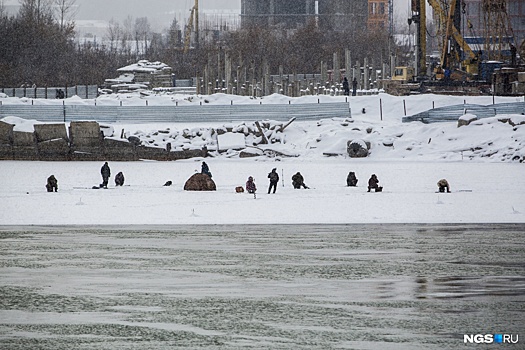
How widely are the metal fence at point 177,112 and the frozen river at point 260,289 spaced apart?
32.9 meters

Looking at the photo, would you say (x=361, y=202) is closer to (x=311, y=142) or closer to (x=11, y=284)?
(x=11, y=284)

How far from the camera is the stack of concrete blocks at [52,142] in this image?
48.7 metres

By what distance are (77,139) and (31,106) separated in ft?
32.8

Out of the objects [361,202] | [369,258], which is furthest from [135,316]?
[361,202]

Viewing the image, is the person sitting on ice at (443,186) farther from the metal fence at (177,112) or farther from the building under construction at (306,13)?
the building under construction at (306,13)

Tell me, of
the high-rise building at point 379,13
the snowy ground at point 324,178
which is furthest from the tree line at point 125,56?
the snowy ground at point 324,178

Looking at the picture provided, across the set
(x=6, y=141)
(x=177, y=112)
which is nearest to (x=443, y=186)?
(x=6, y=141)

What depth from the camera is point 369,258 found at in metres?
18.9

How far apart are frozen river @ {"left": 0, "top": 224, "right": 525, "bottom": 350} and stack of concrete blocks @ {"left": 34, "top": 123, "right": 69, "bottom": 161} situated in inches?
1002

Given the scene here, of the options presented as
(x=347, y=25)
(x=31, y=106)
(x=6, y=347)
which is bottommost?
(x=6, y=347)

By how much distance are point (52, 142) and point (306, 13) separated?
84752mm

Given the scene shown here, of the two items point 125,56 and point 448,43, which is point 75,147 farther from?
point 125,56

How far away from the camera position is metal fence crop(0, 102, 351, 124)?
56.2 metres

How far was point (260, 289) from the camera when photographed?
1573 cm
